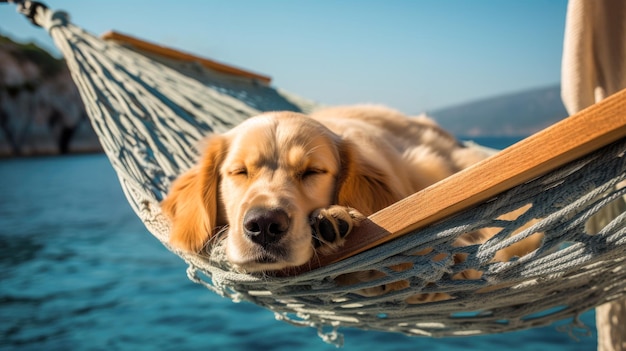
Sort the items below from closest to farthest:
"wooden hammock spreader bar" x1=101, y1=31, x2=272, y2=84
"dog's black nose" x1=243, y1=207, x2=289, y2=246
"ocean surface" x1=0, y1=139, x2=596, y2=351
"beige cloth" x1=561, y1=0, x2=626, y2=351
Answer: "dog's black nose" x1=243, y1=207, x2=289, y2=246
"beige cloth" x1=561, y1=0, x2=626, y2=351
"wooden hammock spreader bar" x1=101, y1=31, x2=272, y2=84
"ocean surface" x1=0, y1=139, x2=596, y2=351

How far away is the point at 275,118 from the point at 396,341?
4179 millimetres

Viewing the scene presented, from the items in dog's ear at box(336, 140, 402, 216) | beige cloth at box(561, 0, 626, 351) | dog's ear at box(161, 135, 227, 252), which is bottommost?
dog's ear at box(161, 135, 227, 252)

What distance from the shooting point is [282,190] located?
62.4 inches

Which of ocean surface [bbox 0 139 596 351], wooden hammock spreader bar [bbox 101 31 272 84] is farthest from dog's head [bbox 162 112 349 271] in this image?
wooden hammock spreader bar [bbox 101 31 272 84]

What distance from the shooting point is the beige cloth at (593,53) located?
6.80 ft

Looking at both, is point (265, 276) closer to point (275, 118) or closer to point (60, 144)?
point (275, 118)

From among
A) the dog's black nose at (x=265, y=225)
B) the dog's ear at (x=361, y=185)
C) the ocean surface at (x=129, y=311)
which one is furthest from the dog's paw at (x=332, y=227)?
the ocean surface at (x=129, y=311)

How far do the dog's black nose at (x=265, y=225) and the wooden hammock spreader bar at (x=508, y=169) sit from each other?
0.64 feet

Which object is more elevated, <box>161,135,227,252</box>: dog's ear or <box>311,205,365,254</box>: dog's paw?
<box>311,205,365,254</box>: dog's paw

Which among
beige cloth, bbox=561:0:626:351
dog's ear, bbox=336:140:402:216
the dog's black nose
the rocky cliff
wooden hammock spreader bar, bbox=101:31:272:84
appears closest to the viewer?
the dog's black nose

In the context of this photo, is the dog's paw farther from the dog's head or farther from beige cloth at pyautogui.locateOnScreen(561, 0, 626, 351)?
beige cloth at pyautogui.locateOnScreen(561, 0, 626, 351)

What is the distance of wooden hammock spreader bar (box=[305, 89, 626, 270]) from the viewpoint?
1.15 meters

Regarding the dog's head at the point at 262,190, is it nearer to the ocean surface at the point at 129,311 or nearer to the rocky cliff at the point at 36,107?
the ocean surface at the point at 129,311

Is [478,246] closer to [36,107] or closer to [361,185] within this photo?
[361,185]
